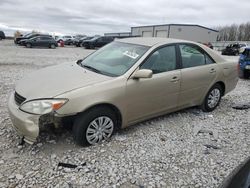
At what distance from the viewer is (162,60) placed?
3.92 meters

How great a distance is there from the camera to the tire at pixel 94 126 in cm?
310

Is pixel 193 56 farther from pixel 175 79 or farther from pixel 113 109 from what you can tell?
pixel 113 109

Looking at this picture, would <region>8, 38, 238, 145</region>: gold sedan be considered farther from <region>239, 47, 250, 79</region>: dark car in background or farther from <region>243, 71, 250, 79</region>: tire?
<region>243, 71, 250, 79</region>: tire

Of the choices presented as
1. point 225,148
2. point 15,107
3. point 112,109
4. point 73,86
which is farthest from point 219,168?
point 15,107

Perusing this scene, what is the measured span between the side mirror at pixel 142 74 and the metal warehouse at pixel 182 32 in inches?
1635

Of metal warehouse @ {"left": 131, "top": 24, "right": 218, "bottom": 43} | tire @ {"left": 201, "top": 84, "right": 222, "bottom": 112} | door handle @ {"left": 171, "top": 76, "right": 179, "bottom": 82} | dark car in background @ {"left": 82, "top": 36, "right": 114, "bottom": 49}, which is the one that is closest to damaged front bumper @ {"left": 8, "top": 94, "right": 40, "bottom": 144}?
door handle @ {"left": 171, "top": 76, "right": 179, "bottom": 82}

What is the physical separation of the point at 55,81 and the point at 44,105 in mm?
504

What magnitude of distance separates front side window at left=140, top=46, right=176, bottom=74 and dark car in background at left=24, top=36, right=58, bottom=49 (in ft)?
73.0

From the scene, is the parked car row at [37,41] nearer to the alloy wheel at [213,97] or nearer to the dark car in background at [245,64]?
the dark car in background at [245,64]

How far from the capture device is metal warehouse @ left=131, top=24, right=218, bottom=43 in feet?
142

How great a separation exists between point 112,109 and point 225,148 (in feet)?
5.95

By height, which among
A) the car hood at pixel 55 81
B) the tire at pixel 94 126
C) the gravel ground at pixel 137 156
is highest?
the car hood at pixel 55 81

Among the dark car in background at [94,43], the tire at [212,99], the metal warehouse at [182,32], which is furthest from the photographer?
the metal warehouse at [182,32]

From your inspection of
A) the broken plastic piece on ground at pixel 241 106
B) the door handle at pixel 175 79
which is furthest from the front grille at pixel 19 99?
the broken plastic piece on ground at pixel 241 106
